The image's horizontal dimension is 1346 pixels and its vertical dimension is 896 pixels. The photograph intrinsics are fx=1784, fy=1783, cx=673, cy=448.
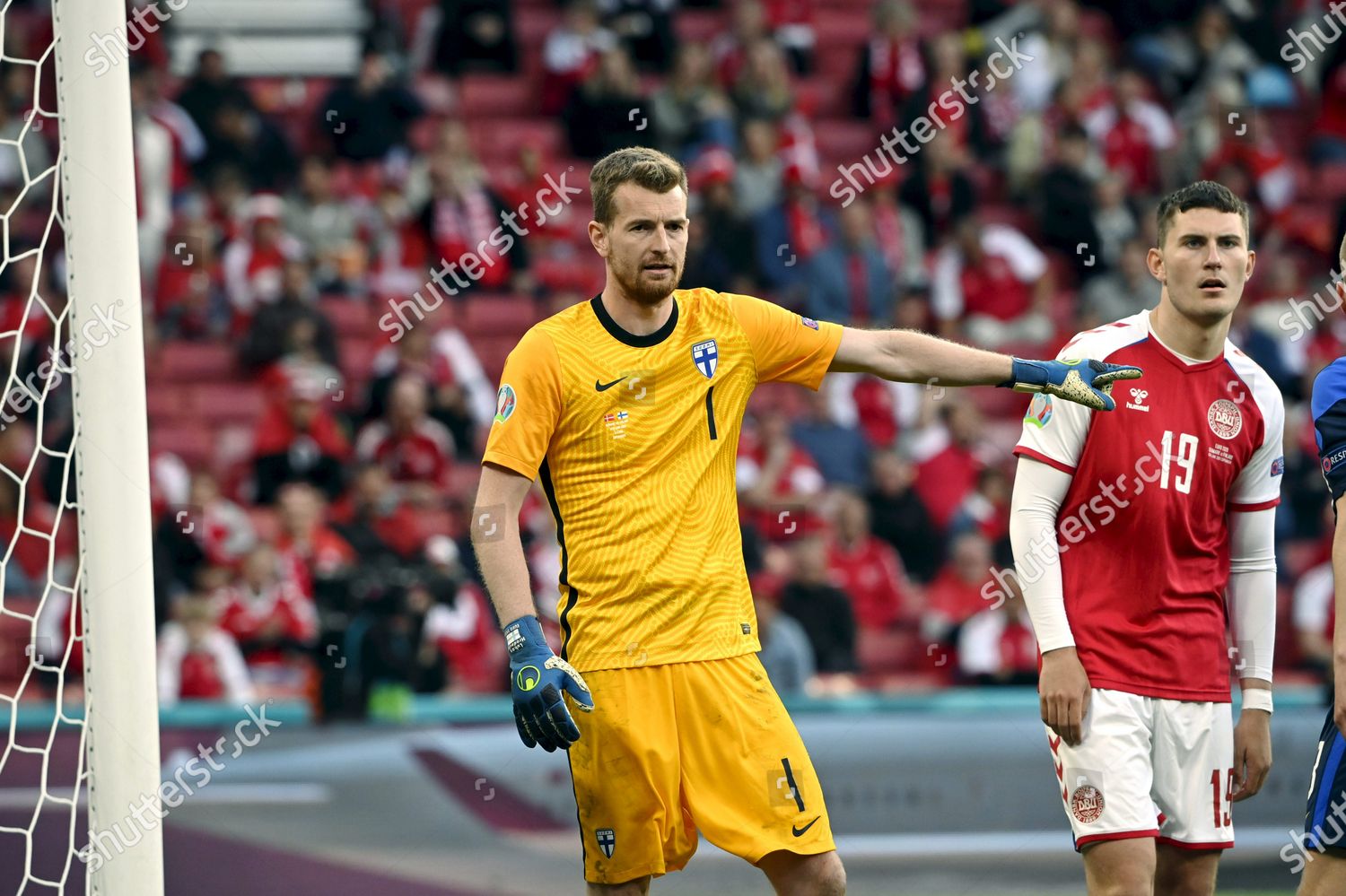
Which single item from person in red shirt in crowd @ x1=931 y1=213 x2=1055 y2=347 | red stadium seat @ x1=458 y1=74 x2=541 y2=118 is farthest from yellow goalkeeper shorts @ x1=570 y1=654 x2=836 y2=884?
red stadium seat @ x1=458 y1=74 x2=541 y2=118

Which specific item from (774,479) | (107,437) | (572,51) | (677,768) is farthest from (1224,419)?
(572,51)

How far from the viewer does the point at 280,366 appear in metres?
11.9

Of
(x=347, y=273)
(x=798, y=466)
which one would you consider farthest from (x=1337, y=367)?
(x=347, y=273)

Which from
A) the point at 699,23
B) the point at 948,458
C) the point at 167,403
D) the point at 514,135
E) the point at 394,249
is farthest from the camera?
the point at 699,23

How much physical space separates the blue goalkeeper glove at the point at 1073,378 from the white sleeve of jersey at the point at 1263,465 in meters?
0.47

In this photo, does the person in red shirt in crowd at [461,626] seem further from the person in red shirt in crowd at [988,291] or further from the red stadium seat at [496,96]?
the red stadium seat at [496,96]

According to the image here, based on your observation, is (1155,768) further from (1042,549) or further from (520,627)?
(520,627)

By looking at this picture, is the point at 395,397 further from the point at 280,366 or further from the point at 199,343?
the point at 199,343

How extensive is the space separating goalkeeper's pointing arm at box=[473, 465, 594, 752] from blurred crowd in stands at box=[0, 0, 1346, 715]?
390 cm

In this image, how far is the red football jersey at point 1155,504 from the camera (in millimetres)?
4910

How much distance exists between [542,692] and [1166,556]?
1798 mm

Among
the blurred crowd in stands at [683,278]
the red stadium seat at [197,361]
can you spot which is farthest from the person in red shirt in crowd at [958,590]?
the red stadium seat at [197,361]

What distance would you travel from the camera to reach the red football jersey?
4.91 meters

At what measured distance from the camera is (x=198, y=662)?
30.8ft
